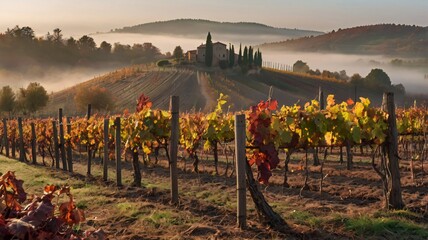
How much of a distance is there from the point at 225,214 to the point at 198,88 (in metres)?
64.1

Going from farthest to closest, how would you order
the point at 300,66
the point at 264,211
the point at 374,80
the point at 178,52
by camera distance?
the point at 300,66 < the point at 178,52 < the point at 374,80 < the point at 264,211

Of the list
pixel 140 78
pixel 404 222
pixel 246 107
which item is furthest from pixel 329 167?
pixel 140 78

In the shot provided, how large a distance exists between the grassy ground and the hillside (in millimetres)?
47275

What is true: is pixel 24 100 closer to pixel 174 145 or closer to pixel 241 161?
pixel 174 145

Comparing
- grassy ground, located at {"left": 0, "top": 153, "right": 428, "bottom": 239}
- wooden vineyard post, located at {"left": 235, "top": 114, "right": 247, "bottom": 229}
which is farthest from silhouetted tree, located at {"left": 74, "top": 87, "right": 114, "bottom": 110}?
wooden vineyard post, located at {"left": 235, "top": 114, "right": 247, "bottom": 229}

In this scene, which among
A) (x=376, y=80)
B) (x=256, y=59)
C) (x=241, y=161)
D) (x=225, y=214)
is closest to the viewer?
(x=241, y=161)

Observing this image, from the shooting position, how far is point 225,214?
778 cm

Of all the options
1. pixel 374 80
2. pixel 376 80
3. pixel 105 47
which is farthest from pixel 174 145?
pixel 105 47

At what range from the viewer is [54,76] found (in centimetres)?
13900

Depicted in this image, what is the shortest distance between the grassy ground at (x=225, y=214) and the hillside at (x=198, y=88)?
155ft

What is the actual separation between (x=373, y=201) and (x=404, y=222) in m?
2.29

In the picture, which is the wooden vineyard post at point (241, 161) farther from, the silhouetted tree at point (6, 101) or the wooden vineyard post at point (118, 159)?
the silhouetted tree at point (6, 101)

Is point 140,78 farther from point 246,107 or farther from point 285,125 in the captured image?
point 285,125

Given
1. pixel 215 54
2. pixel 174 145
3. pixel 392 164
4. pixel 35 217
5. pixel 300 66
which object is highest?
pixel 215 54
